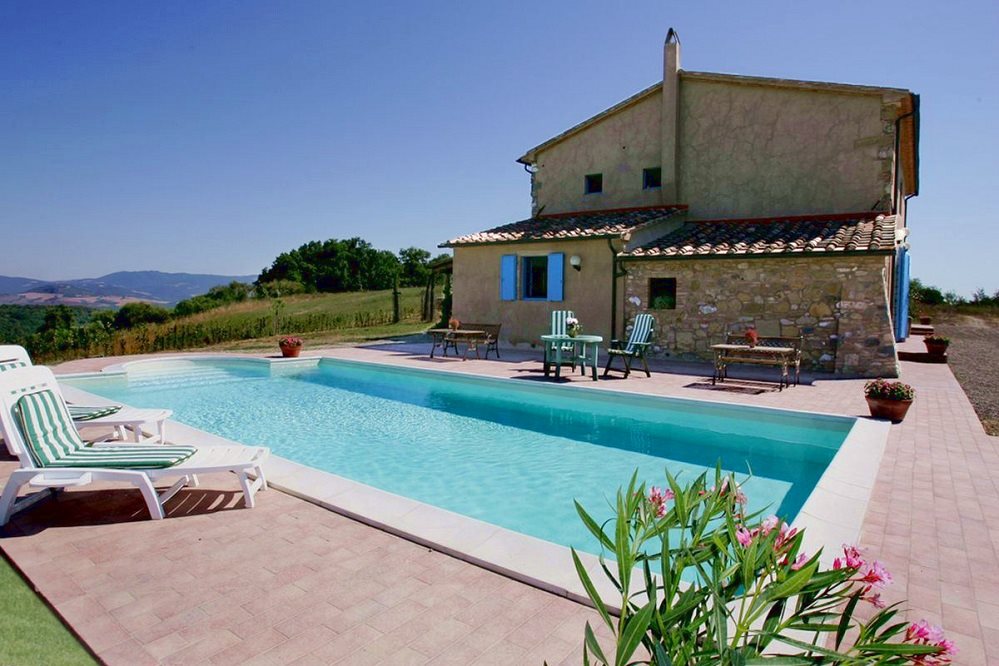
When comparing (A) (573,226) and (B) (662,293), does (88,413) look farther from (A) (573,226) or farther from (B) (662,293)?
(A) (573,226)

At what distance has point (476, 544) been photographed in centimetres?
331

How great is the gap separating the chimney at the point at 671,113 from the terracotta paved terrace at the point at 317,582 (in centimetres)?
1128

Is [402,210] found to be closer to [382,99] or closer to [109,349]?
[382,99]

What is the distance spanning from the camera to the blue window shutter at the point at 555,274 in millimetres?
13773

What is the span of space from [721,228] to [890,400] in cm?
759

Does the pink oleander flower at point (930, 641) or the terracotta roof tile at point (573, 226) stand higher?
the terracotta roof tile at point (573, 226)

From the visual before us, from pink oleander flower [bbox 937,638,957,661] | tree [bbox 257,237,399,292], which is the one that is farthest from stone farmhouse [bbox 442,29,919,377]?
tree [bbox 257,237,399,292]

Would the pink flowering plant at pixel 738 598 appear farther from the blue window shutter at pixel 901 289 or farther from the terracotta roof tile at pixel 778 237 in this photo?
the blue window shutter at pixel 901 289

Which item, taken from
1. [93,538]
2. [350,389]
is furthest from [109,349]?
[93,538]

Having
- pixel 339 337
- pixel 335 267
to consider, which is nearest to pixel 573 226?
pixel 339 337

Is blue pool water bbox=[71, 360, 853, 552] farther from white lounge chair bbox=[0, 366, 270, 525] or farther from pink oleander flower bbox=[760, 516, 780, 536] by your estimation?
pink oleander flower bbox=[760, 516, 780, 536]

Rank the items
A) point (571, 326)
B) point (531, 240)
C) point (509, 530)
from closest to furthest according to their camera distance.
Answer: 1. point (509, 530)
2. point (571, 326)
3. point (531, 240)

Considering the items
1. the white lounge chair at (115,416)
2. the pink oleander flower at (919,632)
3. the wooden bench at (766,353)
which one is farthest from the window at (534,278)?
the pink oleander flower at (919,632)

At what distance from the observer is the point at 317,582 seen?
9.55ft
